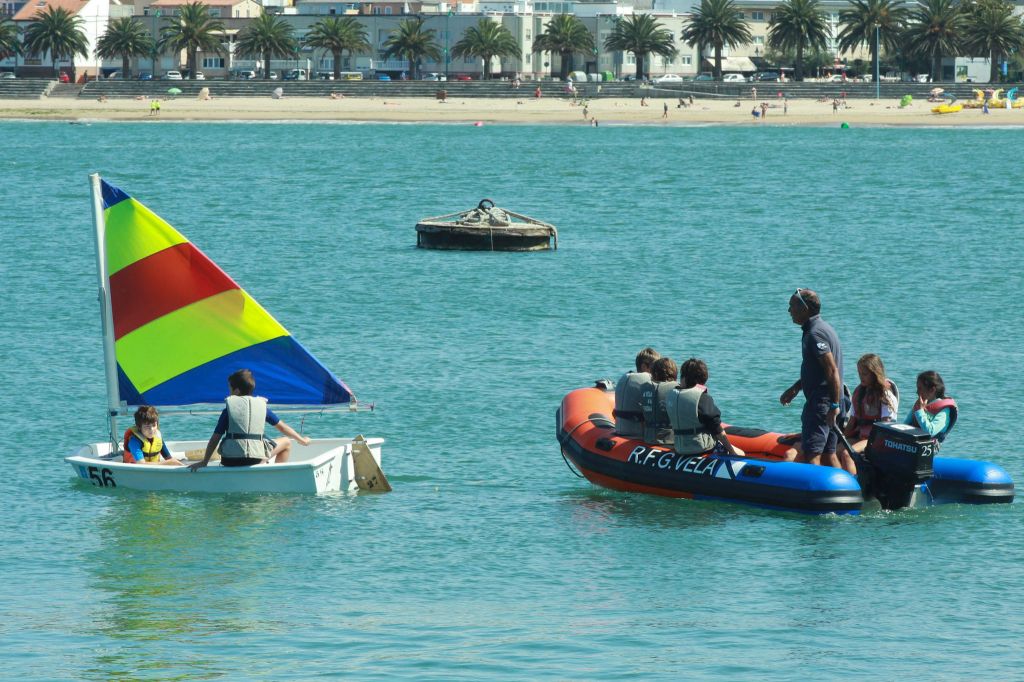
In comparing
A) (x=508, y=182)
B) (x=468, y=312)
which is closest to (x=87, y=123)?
(x=508, y=182)

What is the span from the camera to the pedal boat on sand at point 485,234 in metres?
52.7

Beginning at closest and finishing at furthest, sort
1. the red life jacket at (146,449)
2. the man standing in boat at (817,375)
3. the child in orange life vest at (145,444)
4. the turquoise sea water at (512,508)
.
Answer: the turquoise sea water at (512,508) → the man standing in boat at (817,375) → the child in orange life vest at (145,444) → the red life jacket at (146,449)

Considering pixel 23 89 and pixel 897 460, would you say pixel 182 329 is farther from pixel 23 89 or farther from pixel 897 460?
pixel 23 89

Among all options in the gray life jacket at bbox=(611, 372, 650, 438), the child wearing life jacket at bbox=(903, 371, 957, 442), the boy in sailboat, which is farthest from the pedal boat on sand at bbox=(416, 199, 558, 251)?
the child wearing life jacket at bbox=(903, 371, 957, 442)

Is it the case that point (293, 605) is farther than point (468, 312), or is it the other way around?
point (468, 312)

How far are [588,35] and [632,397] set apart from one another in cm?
14812

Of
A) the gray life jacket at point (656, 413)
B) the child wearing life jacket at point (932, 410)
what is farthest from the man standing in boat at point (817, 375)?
the gray life jacket at point (656, 413)

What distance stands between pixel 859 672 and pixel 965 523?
531 centimetres

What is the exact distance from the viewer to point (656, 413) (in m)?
18.8

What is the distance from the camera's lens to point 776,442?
62.1 feet

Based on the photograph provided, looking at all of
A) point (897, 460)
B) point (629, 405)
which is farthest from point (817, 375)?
point (629, 405)

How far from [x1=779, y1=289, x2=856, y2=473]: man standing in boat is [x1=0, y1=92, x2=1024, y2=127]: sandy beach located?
388 ft

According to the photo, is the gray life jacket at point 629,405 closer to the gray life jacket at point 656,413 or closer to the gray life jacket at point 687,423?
the gray life jacket at point 656,413

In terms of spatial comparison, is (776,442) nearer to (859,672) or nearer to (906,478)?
(906,478)
